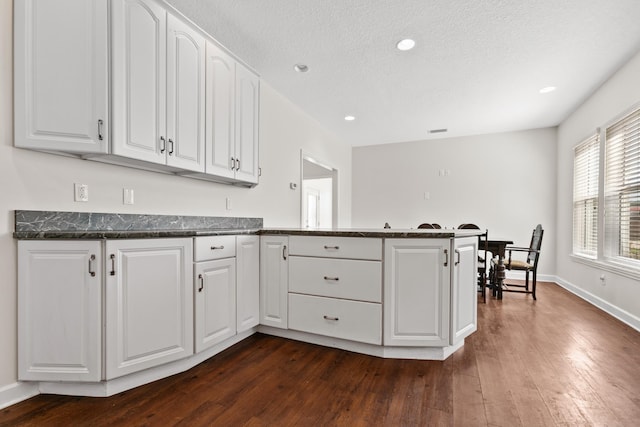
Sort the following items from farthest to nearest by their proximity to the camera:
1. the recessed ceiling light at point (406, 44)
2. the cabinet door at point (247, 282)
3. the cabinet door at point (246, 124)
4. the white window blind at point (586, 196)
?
the white window blind at point (586, 196), the cabinet door at point (246, 124), the recessed ceiling light at point (406, 44), the cabinet door at point (247, 282)

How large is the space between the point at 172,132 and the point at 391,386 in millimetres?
2217

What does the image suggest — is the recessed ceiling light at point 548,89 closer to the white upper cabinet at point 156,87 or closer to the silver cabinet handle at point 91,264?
the white upper cabinet at point 156,87

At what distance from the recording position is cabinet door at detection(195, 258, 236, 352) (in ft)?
6.72

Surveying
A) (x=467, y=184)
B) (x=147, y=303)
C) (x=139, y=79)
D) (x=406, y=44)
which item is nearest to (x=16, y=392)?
(x=147, y=303)

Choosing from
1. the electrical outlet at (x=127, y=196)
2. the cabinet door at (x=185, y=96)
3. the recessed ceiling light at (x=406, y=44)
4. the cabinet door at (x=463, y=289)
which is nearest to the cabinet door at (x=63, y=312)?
the electrical outlet at (x=127, y=196)

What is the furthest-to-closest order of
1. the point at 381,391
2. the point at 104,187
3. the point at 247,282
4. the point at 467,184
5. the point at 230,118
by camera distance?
the point at 467,184 → the point at 230,118 → the point at 247,282 → the point at 104,187 → the point at 381,391

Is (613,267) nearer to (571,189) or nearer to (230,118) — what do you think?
(571,189)

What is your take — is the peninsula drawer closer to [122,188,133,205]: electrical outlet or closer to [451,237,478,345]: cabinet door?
[451,237,478,345]: cabinet door

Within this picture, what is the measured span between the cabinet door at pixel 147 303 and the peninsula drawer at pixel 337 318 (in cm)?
84

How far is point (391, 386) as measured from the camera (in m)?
1.82

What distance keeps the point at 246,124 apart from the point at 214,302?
5.48 feet

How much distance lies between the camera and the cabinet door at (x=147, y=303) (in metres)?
1.68

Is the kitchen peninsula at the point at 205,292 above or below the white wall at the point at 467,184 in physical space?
below

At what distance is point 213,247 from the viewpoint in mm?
2178
